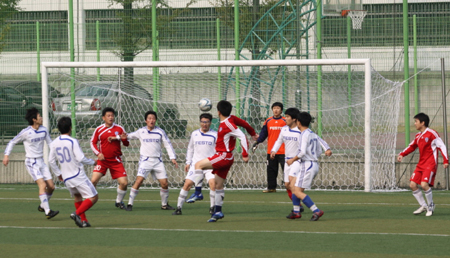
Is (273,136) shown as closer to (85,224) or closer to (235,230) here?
(235,230)

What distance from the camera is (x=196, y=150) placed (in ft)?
38.0

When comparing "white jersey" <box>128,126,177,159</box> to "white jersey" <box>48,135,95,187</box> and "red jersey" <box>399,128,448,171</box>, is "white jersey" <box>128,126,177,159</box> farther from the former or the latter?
"red jersey" <box>399,128,448,171</box>

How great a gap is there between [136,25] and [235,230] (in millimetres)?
8111

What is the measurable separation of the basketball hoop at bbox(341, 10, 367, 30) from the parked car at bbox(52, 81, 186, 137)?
445 cm

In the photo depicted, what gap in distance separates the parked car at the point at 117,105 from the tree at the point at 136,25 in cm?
37

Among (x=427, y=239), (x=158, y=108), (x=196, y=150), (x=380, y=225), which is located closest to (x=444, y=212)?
(x=380, y=225)

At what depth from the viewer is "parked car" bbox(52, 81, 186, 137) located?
1530 centimetres

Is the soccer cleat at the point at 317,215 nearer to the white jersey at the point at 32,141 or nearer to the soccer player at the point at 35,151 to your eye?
the soccer player at the point at 35,151

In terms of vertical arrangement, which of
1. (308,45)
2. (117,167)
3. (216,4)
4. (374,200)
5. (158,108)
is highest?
(216,4)

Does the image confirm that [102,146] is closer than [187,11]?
Yes

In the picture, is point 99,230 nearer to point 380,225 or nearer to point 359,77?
point 380,225

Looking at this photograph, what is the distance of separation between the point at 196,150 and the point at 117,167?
140 cm

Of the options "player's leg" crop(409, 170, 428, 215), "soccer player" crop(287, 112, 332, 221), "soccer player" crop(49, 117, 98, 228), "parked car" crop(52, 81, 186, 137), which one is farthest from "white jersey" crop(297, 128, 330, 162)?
"parked car" crop(52, 81, 186, 137)

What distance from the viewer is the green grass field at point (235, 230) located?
740 centimetres
